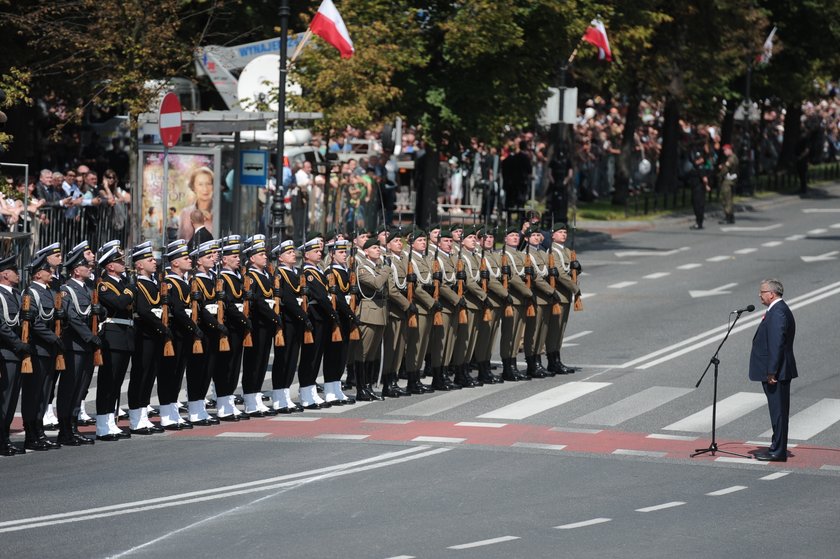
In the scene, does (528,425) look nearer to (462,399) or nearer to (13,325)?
(462,399)

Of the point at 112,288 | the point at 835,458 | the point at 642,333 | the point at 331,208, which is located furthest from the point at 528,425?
the point at 331,208

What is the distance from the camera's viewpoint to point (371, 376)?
67.5ft

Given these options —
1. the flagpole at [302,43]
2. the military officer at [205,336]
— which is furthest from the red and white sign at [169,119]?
the flagpole at [302,43]

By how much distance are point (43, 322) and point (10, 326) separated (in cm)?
45

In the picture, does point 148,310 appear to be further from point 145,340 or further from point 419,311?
point 419,311

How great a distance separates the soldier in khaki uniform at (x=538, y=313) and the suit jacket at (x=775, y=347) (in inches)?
206

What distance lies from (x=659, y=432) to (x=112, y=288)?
5.93 metres

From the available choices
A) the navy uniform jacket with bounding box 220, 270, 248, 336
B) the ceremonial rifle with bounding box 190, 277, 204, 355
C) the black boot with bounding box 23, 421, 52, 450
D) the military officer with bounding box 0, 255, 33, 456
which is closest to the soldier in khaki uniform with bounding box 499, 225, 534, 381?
the navy uniform jacket with bounding box 220, 270, 248, 336

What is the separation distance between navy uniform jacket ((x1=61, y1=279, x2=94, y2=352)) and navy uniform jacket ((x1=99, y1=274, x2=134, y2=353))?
18cm

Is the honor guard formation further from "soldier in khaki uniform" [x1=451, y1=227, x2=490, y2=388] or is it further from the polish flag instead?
the polish flag

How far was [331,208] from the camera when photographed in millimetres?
33625

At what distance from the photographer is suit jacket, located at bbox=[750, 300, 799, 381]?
55.6 feet

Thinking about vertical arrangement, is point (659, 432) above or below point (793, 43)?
below

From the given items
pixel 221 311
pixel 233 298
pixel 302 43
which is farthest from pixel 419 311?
pixel 302 43
